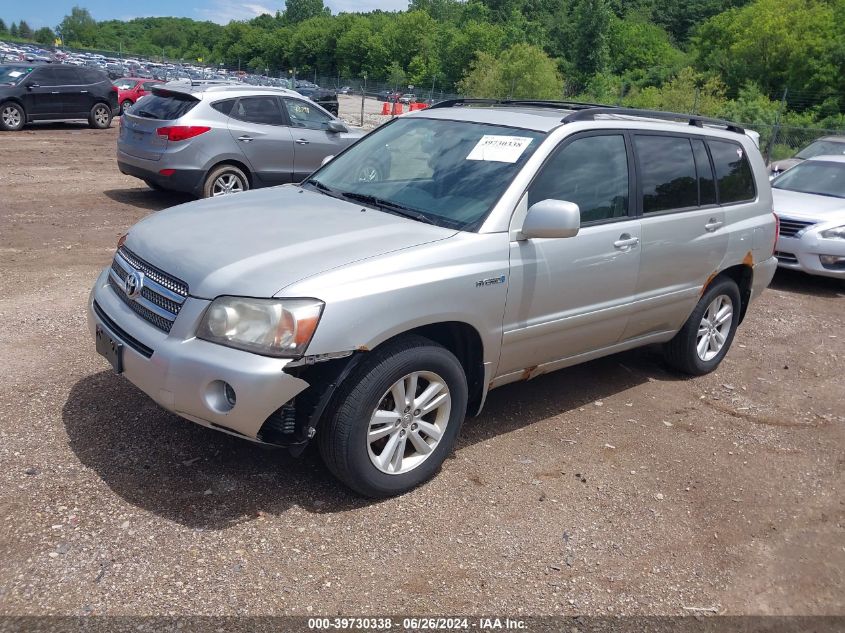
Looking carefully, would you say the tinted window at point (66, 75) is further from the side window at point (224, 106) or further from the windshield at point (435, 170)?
the windshield at point (435, 170)

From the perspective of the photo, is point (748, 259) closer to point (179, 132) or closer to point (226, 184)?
point (226, 184)

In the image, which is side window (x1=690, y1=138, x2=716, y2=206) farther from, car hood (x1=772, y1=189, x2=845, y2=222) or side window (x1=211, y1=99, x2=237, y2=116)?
side window (x1=211, y1=99, x2=237, y2=116)

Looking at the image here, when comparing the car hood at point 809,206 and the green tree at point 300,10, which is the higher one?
the green tree at point 300,10

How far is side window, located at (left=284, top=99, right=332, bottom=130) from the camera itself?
1116 cm

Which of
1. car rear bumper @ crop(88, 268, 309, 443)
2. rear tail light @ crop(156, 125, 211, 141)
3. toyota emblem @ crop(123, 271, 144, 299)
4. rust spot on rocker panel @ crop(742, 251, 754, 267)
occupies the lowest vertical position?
car rear bumper @ crop(88, 268, 309, 443)

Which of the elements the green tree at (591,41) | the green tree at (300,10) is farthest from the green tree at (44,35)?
the green tree at (591,41)

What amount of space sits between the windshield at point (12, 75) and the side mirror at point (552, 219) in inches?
748

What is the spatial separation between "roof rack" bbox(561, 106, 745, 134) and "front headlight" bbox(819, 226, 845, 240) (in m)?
4.03

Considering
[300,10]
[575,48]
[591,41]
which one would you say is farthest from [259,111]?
[300,10]

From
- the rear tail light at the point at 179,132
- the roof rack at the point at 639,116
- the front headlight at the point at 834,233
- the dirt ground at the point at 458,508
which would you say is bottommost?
the dirt ground at the point at 458,508

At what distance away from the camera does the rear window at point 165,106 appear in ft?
33.6

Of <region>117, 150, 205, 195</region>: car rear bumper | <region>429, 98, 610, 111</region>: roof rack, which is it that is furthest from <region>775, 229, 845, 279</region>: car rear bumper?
<region>117, 150, 205, 195</region>: car rear bumper

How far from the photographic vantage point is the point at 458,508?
12.6ft

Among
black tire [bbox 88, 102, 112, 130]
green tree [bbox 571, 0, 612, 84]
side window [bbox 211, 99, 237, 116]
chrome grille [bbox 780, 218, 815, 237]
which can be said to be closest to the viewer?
chrome grille [bbox 780, 218, 815, 237]
